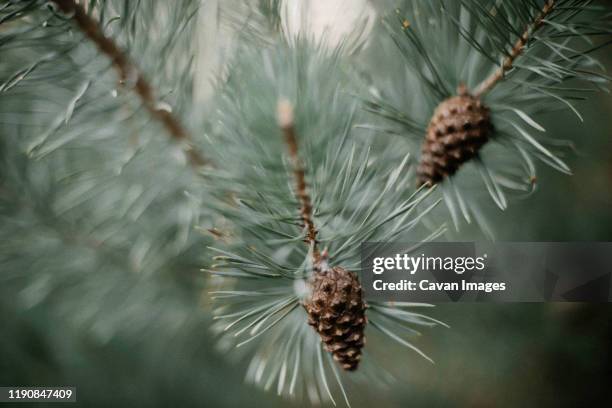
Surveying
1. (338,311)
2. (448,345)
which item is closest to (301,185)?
(338,311)

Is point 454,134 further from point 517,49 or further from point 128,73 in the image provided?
point 128,73

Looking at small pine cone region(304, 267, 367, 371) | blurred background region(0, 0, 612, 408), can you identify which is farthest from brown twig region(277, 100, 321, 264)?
blurred background region(0, 0, 612, 408)

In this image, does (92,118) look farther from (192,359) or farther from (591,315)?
(591,315)

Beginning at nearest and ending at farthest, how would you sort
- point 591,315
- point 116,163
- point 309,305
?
point 309,305 → point 116,163 → point 591,315

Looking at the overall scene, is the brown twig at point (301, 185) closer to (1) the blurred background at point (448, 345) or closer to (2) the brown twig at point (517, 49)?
(2) the brown twig at point (517, 49)

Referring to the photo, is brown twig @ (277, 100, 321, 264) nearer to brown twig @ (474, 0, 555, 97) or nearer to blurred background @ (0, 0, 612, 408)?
brown twig @ (474, 0, 555, 97)

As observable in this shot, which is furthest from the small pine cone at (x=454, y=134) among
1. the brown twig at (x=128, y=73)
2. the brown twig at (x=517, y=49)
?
the brown twig at (x=128, y=73)

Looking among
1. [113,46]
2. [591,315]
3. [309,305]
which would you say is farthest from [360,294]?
[591,315]
